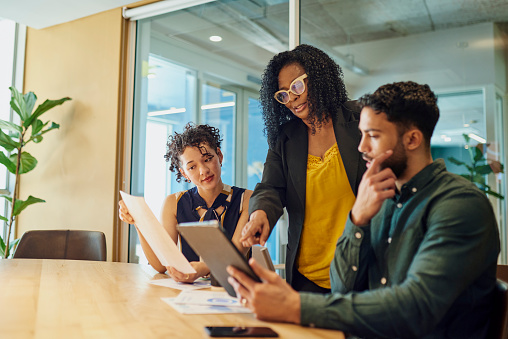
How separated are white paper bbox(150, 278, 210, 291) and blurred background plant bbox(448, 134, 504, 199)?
1.86m

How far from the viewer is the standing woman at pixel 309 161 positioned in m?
1.86

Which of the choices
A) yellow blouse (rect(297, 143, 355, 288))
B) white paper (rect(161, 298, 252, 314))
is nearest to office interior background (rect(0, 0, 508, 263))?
yellow blouse (rect(297, 143, 355, 288))

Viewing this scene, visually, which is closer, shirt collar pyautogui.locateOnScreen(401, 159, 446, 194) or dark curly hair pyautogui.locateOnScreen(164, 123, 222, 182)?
shirt collar pyautogui.locateOnScreen(401, 159, 446, 194)

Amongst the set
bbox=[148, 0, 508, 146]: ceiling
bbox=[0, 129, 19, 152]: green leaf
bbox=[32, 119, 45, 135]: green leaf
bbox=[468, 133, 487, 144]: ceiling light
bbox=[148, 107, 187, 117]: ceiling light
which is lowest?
bbox=[468, 133, 487, 144]: ceiling light

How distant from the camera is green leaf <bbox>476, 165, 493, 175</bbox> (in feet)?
9.48

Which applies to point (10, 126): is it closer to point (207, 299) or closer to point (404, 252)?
point (207, 299)

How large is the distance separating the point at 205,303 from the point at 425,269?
2.01 ft

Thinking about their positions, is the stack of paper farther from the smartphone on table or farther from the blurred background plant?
the blurred background plant

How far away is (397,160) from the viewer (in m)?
1.30

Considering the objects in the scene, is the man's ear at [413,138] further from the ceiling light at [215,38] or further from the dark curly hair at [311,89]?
the ceiling light at [215,38]

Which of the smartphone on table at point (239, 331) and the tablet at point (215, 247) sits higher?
the tablet at point (215, 247)

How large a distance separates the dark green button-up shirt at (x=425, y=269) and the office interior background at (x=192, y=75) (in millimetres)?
1802

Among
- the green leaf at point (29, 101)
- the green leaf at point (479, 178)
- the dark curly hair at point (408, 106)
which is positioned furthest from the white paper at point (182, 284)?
the green leaf at point (29, 101)

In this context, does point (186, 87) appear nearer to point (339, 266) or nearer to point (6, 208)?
point (6, 208)
